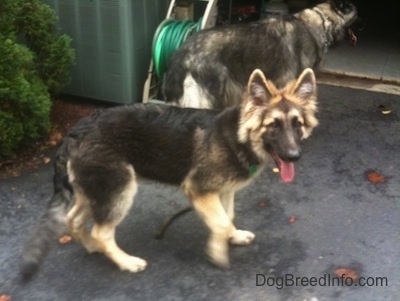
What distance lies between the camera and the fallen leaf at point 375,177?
4324mm

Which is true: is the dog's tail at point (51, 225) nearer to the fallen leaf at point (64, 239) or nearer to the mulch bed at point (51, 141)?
the fallen leaf at point (64, 239)

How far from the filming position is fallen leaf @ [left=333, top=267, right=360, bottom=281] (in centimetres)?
323

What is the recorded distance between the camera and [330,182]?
4336mm

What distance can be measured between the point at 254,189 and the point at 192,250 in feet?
3.28

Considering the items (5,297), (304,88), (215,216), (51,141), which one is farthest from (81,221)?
(51,141)

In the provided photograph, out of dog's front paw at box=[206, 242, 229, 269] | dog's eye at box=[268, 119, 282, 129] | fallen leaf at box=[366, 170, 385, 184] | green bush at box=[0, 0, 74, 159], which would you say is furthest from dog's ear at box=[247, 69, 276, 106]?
green bush at box=[0, 0, 74, 159]

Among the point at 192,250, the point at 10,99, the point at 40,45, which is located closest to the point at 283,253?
the point at 192,250

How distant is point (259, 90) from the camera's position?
9.55 feet

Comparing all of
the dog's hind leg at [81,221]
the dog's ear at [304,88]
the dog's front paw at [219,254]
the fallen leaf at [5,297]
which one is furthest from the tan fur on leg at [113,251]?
the dog's ear at [304,88]

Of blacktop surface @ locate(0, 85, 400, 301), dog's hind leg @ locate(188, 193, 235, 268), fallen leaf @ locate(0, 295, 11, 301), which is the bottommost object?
fallen leaf @ locate(0, 295, 11, 301)

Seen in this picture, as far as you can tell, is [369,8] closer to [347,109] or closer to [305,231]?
[347,109]

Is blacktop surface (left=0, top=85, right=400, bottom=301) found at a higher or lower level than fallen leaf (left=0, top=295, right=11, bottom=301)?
higher

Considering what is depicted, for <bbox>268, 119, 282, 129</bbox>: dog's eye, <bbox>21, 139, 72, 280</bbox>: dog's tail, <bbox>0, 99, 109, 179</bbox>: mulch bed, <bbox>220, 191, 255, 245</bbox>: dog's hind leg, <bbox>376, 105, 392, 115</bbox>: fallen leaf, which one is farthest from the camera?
<bbox>376, 105, 392, 115</bbox>: fallen leaf

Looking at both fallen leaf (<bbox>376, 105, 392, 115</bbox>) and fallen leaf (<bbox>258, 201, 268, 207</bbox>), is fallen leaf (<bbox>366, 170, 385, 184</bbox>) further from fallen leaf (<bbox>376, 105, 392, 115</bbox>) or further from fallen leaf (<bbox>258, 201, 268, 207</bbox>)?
fallen leaf (<bbox>376, 105, 392, 115</bbox>)
